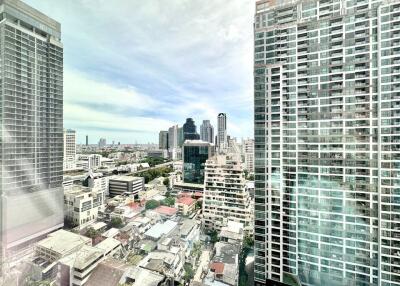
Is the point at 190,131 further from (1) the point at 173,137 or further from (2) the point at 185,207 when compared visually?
(2) the point at 185,207

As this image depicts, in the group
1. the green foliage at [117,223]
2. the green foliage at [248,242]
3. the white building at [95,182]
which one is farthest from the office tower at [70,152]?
the green foliage at [248,242]

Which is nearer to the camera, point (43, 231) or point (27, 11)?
point (27, 11)

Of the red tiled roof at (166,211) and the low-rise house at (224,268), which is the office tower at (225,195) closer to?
the red tiled roof at (166,211)

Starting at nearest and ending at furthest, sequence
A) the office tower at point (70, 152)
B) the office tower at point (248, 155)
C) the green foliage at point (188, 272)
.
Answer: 1. the green foliage at point (188, 272)
2. the office tower at point (70, 152)
3. the office tower at point (248, 155)

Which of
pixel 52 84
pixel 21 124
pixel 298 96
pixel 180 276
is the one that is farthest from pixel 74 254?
pixel 298 96

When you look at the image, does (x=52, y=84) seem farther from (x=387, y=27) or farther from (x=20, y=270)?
(x=387, y=27)

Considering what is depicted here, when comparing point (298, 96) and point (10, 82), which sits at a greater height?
point (10, 82)

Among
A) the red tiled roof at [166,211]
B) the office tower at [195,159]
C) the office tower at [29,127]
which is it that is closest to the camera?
the office tower at [29,127]
